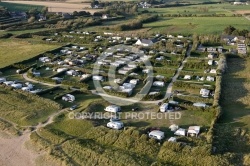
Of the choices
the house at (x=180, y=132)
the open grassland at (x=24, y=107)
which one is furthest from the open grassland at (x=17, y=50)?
the house at (x=180, y=132)

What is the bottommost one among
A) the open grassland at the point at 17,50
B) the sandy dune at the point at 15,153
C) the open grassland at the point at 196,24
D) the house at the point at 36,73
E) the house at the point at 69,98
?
the sandy dune at the point at 15,153

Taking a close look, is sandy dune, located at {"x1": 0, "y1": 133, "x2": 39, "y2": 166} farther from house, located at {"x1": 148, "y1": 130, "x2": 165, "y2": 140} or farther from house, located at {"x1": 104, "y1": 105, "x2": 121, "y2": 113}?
house, located at {"x1": 148, "y1": 130, "x2": 165, "y2": 140}

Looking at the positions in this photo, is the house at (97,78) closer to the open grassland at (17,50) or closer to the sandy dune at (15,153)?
the sandy dune at (15,153)

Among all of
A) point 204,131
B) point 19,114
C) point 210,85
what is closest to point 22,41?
point 19,114

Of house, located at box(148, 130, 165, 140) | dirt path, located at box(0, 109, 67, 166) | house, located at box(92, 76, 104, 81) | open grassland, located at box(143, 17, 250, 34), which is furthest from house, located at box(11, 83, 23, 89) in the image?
open grassland, located at box(143, 17, 250, 34)

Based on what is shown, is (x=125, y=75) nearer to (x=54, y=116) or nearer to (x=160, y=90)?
(x=160, y=90)
